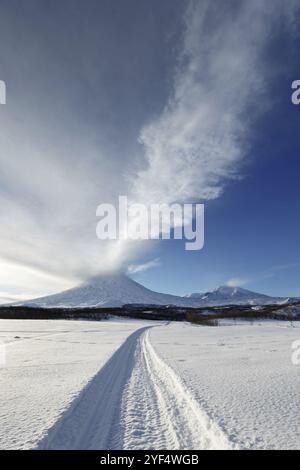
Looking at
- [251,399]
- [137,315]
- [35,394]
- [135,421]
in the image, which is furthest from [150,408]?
[137,315]

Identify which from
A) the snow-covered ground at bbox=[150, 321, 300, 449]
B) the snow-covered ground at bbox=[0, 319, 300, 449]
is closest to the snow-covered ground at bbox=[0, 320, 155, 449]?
the snow-covered ground at bbox=[0, 319, 300, 449]

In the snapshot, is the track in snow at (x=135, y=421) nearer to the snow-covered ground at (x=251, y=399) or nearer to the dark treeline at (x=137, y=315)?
the snow-covered ground at (x=251, y=399)

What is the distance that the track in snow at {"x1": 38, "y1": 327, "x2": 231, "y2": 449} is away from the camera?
4352mm

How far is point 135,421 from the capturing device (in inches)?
205

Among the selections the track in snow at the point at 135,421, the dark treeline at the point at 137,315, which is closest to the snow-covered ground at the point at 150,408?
the track in snow at the point at 135,421

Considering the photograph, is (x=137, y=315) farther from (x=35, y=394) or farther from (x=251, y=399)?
(x=251, y=399)

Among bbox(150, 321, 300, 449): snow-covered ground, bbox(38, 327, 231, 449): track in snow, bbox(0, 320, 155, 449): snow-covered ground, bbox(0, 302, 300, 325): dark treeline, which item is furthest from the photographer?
bbox(0, 302, 300, 325): dark treeline

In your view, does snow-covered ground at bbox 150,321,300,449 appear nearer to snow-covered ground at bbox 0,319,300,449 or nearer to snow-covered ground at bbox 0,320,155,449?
snow-covered ground at bbox 0,319,300,449

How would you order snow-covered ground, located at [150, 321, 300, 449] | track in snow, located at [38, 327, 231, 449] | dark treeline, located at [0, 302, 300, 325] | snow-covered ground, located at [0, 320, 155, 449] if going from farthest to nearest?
dark treeline, located at [0, 302, 300, 325]
snow-covered ground, located at [0, 320, 155, 449]
snow-covered ground, located at [150, 321, 300, 449]
track in snow, located at [38, 327, 231, 449]

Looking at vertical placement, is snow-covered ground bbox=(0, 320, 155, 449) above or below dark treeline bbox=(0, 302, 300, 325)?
above

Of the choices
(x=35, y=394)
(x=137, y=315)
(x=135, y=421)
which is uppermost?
(x=135, y=421)

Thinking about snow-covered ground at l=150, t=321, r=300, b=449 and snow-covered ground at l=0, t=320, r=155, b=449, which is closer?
snow-covered ground at l=150, t=321, r=300, b=449
